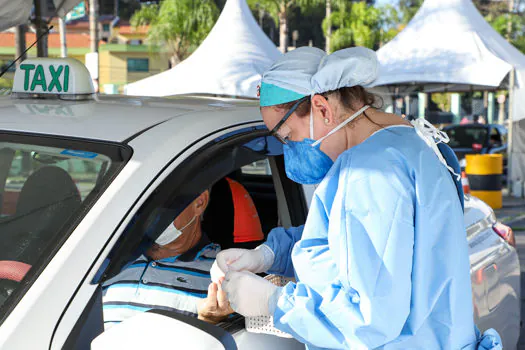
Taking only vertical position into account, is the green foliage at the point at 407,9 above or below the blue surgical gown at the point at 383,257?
above

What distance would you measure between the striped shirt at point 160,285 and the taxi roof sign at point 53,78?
74 centimetres

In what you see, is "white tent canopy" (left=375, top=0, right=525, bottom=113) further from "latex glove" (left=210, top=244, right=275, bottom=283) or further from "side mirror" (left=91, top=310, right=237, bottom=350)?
"side mirror" (left=91, top=310, right=237, bottom=350)

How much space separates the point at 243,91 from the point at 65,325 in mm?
12351

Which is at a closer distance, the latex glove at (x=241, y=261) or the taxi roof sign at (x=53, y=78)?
the latex glove at (x=241, y=261)

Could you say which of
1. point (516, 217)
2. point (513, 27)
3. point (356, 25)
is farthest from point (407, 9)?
point (516, 217)

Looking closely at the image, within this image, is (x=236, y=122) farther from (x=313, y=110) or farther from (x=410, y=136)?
(x=410, y=136)

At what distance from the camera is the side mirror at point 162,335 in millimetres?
1543

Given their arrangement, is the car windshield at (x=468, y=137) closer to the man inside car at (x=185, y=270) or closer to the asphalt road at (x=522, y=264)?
the asphalt road at (x=522, y=264)

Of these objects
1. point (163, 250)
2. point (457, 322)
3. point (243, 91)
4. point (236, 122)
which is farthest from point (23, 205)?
point (243, 91)

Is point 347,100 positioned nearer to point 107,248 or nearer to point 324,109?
point 324,109

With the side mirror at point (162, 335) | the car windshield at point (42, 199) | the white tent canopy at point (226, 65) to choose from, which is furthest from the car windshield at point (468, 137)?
the side mirror at point (162, 335)

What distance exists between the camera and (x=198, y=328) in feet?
5.21

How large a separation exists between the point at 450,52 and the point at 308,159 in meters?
13.7

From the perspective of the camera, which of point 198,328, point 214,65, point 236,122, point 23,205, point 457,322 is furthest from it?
point 214,65
